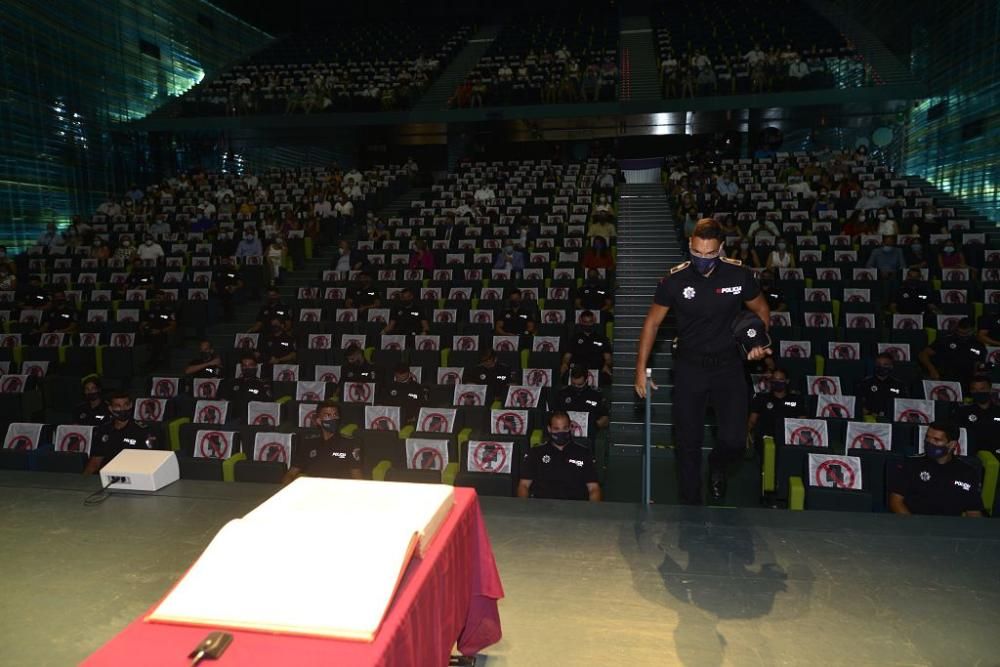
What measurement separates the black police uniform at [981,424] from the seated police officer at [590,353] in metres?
3.83

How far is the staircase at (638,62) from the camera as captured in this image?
2156 cm

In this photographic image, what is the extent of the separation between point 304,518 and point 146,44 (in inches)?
1016

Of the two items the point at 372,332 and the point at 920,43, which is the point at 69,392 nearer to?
the point at 372,332

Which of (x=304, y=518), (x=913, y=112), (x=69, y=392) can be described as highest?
(x=913, y=112)

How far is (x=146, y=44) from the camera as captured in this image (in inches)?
907

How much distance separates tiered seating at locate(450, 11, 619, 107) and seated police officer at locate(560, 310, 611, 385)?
13946 mm

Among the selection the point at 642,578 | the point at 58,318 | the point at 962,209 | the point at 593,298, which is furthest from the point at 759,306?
the point at 962,209

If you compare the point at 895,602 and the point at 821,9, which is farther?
the point at 821,9

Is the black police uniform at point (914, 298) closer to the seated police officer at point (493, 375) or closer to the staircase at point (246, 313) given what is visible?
the seated police officer at point (493, 375)

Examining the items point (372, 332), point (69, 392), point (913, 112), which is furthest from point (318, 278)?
point (913, 112)

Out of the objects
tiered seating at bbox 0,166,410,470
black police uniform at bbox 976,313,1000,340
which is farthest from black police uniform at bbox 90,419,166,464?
black police uniform at bbox 976,313,1000,340

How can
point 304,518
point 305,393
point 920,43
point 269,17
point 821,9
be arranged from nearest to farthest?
point 304,518, point 305,393, point 920,43, point 821,9, point 269,17

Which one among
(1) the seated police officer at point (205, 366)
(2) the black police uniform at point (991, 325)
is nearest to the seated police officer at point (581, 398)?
(1) the seated police officer at point (205, 366)

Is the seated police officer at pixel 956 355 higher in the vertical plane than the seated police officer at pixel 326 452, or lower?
higher
